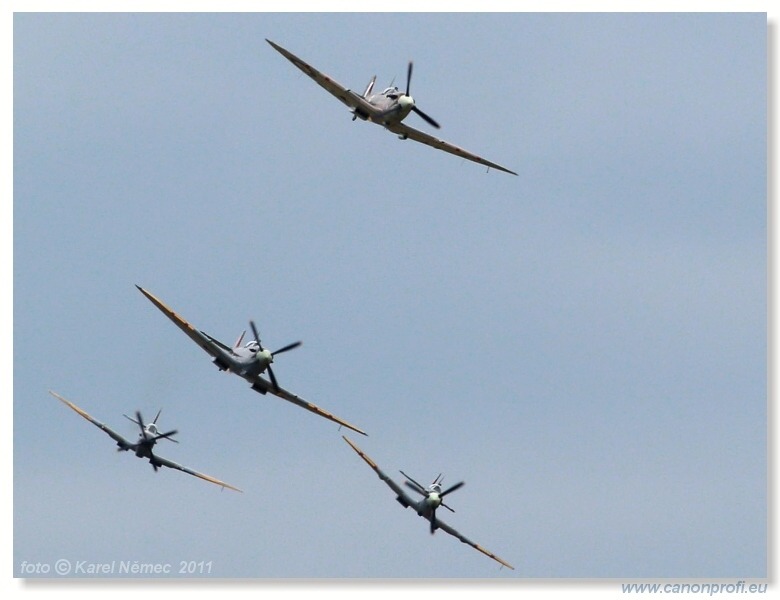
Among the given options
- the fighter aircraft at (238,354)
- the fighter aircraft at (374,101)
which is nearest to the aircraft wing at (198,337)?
the fighter aircraft at (238,354)

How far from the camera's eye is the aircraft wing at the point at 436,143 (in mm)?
102906

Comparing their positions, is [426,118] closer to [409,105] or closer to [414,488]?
[409,105]

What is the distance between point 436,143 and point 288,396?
68.8ft

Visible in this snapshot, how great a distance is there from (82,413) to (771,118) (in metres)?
55.1

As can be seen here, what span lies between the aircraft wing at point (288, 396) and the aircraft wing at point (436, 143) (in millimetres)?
18757

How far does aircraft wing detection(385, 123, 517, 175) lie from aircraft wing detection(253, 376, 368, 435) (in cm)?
1876

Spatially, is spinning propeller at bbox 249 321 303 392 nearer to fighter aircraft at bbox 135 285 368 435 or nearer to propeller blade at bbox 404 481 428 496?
fighter aircraft at bbox 135 285 368 435

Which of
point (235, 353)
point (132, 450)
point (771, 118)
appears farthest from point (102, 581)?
point (771, 118)

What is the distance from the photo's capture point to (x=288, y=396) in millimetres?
103000

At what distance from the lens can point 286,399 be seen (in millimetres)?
103062

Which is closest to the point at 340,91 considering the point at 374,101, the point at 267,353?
the point at 374,101

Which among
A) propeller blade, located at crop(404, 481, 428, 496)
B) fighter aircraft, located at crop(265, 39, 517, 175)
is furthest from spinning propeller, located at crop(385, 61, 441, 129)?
propeller blade, located at crop(404, 481, 428, 496)

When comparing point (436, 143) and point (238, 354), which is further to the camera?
point (436, 143)

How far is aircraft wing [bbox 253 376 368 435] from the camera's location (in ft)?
328
